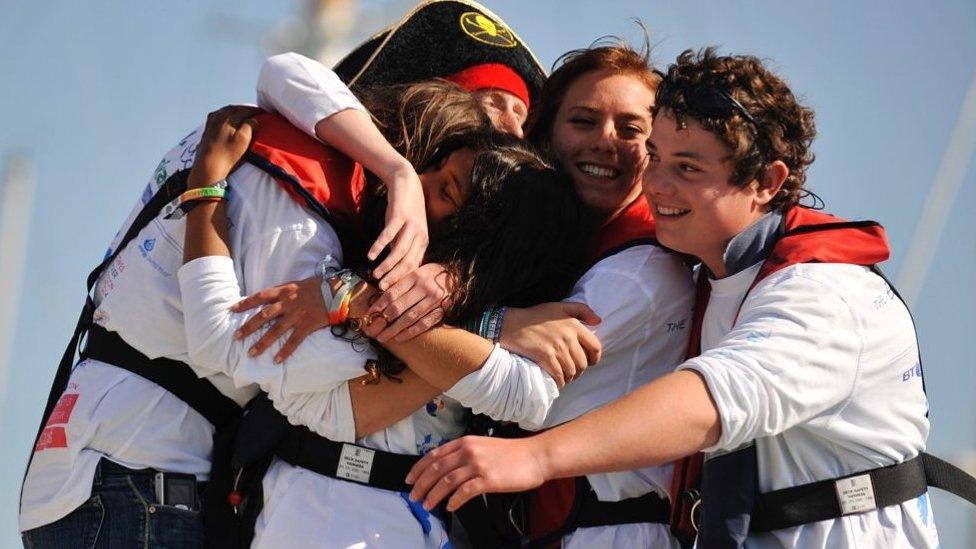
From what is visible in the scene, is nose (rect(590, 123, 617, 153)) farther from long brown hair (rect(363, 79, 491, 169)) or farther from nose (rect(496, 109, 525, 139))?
long brown hair (rect(363, 79, 491, 169))

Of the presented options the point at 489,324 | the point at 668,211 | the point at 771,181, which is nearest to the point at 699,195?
the point at 668,211

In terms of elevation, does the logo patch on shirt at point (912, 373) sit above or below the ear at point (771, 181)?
below

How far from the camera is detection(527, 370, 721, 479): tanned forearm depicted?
3.62 metres

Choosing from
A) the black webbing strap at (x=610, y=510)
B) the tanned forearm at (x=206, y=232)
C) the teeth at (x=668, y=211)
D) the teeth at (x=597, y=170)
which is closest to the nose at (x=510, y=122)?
the teeth at (x=597, y=170)

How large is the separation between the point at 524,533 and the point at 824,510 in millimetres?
1068

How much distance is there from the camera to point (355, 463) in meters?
4.35

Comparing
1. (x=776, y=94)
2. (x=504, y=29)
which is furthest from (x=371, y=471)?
(x=504, y=29)

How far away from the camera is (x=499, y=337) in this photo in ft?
14.3

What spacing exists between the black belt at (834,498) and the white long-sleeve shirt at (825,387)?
0.02m

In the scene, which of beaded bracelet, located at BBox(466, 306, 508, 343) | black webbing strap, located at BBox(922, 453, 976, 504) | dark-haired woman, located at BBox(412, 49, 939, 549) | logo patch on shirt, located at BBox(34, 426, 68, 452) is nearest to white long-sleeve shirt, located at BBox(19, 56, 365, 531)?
logo patch on shirt, located at BBox(34, 426, 68, 452)

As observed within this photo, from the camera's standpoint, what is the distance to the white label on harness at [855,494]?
13.4ft

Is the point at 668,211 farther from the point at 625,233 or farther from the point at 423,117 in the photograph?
the point at 423,117

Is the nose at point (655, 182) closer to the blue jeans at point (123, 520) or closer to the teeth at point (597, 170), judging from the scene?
the teeth at point (597, 170)

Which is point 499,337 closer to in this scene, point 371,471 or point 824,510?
point 371,471
